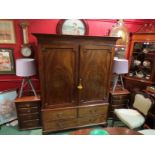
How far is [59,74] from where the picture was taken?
1.92 meters

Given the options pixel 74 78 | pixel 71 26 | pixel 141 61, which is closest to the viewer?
pixel 74 78

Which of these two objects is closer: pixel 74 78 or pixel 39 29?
pixel 74 78

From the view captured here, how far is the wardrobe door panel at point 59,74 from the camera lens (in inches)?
71.1

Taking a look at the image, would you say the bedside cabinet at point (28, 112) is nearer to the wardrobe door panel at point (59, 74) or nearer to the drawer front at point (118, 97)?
the wardrobe door panel at point (59, 74)

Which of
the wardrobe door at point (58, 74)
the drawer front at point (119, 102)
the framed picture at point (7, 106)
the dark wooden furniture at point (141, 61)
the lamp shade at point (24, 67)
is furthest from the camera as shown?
the drawer front at point (119, 102)

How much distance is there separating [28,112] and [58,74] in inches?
34.8

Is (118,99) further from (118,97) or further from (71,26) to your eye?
(71,26)

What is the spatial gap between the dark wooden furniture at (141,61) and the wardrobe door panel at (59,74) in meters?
1.40

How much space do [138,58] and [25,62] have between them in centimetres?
222

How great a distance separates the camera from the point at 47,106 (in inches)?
80.9

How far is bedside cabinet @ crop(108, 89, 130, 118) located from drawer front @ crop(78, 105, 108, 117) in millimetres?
236

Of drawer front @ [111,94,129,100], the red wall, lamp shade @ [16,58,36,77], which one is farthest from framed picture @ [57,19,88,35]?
drawer front @ [111,94,129,100]

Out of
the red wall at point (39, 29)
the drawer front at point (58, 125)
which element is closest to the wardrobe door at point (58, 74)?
the drawer front at point (58, 125)

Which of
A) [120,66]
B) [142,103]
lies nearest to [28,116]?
[120,66]
